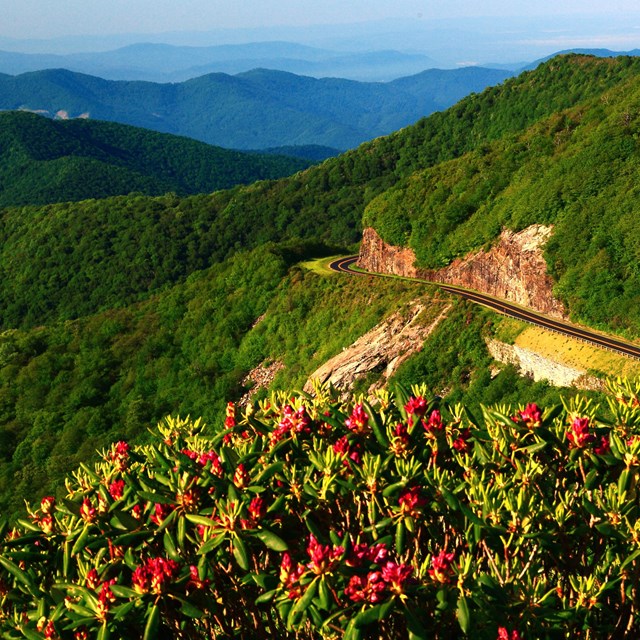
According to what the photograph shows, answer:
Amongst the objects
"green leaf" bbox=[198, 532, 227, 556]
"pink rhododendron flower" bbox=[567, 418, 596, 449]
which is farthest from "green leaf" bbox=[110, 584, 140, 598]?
"pink rhododendron flower" bbox=[567, 418, 596, 449]

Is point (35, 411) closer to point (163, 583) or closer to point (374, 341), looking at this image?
point (374, 341)

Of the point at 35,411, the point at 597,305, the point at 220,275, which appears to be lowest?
the point at 35,411

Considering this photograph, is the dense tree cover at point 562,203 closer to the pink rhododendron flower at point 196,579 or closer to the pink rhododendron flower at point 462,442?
the pink rhododendron flower at point 462,442

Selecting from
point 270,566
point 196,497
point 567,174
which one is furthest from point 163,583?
point 567,174

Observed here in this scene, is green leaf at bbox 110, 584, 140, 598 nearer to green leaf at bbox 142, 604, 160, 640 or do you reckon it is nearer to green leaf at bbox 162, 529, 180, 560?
green leaf at bbox 142, 604, 160, 640

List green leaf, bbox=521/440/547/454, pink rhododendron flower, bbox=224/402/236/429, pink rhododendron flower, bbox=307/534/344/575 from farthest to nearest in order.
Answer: pink rhododendron flower, bbox=224/402/236/429 → green leaf, bbox=521/440/547/454 → pink rhododendron flower, bbox=307/534/344/575

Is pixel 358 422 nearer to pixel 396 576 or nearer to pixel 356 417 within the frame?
pixel 356 417

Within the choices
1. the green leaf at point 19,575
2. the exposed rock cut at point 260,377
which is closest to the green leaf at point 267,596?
the green leaf at point 19,575

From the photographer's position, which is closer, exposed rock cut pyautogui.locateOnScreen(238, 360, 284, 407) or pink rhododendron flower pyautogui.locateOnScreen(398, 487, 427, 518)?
pink rhododendron flower pyautogui.locateOnScreen(398, 487, 427, 518)
